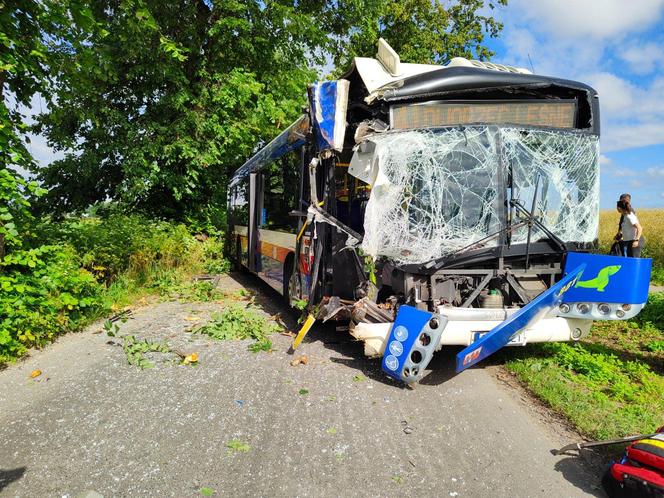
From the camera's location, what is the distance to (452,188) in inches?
179

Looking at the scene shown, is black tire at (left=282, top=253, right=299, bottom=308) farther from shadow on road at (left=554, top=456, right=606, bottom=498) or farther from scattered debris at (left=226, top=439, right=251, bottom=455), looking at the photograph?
shadow on road at (left=554, top=456, right=606, bottom=498)

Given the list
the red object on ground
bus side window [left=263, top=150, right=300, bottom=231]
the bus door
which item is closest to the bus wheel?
bus side window [left=263, top=150, right=300, bottom=231]

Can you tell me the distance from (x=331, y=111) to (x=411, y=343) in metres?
2.75

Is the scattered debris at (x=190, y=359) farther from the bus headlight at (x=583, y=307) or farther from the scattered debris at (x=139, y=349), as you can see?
the bus headlight at (x=583, y=307)

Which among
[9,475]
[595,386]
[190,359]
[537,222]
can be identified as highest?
[537,222]

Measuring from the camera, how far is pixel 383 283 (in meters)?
4.95

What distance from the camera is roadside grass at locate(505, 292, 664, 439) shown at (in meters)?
3.79

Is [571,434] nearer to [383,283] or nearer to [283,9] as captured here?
[383,283]

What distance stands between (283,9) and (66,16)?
7095mm

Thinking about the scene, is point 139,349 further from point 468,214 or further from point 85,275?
point 468,214

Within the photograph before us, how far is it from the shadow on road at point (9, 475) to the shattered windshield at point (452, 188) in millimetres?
3374

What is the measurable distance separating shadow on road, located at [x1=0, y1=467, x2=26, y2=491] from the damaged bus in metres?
2.97

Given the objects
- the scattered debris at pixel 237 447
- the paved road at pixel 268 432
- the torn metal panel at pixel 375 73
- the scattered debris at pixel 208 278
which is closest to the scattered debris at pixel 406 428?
the paved road at pixel 268 432

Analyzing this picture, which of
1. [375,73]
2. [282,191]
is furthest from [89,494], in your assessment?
[282,191]
